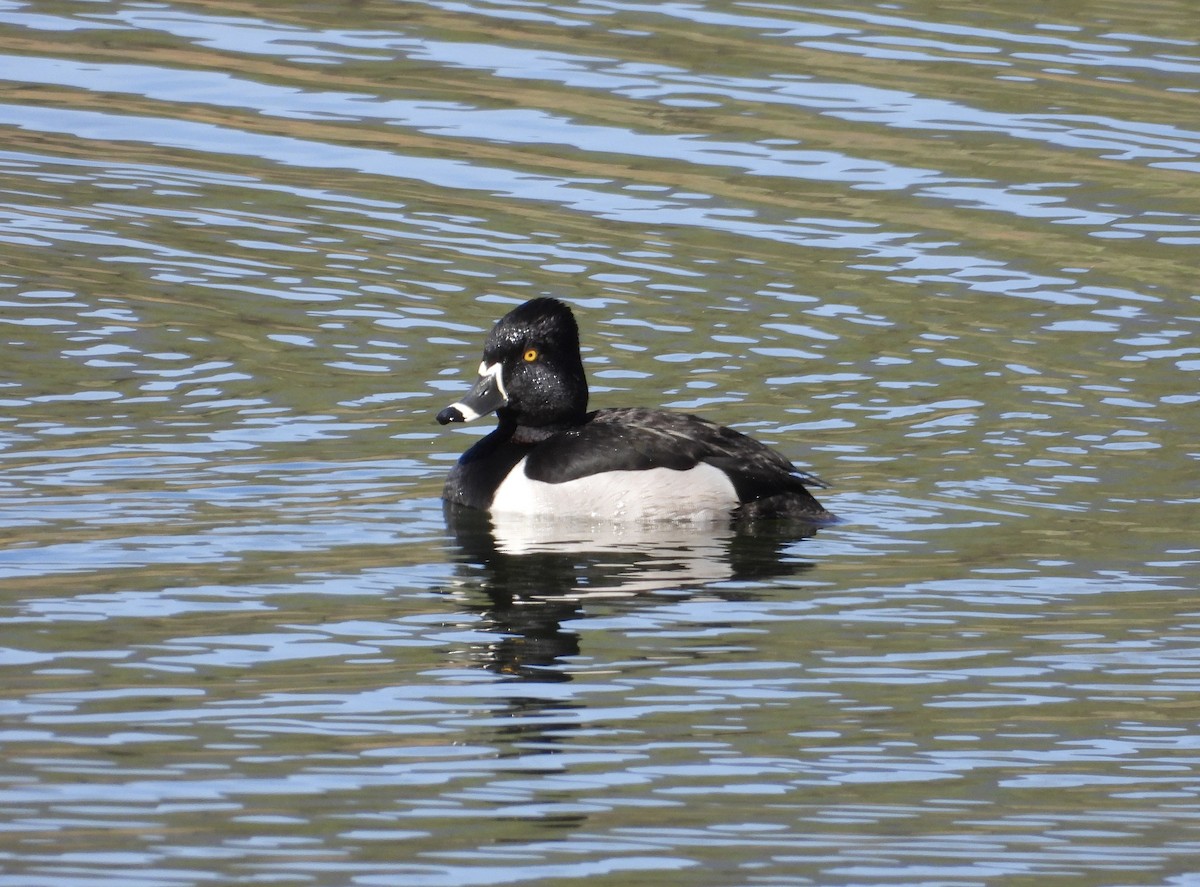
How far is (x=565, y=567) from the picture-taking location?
31.7 feet

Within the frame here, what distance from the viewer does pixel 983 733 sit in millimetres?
7246

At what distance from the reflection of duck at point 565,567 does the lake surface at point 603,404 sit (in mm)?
40

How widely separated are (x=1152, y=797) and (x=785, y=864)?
1202 millimetres

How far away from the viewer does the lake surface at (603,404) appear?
6590mm

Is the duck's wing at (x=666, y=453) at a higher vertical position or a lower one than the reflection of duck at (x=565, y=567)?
higher

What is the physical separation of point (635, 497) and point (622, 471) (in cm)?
13

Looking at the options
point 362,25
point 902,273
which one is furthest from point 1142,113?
point 362,25

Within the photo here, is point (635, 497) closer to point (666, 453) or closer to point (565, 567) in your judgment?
point (666, 453)

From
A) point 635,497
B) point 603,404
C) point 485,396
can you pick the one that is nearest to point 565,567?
point 635,497

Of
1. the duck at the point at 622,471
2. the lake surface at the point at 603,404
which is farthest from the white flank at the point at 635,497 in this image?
the lake surface at the point at 603,404

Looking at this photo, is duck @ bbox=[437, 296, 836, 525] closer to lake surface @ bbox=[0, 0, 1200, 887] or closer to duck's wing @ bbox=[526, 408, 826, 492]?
duck's wing @ bbox=[526, 408, 826, 492]

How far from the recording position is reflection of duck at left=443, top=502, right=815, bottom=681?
8.35 m

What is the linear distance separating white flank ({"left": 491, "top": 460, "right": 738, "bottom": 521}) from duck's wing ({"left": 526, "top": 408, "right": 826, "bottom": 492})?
4 centimetres

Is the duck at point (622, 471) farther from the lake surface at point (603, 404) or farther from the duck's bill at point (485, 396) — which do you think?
the lake surface at point (603, 404)
